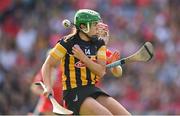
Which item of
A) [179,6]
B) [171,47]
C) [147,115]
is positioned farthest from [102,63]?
[179,6]

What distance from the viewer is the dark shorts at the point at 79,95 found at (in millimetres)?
9227

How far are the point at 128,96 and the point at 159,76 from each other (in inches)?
30.3

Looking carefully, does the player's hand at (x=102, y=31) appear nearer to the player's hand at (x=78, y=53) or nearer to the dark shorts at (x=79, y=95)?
the player's hand at (x=78, y=53)

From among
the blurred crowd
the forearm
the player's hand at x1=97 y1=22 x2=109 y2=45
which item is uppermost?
the player's hand at x1=97 y1=22 x2=109 y2=45

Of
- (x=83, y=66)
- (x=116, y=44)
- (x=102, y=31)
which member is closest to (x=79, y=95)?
(x=83, y=66)

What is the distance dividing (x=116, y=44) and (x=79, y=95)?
7185mm

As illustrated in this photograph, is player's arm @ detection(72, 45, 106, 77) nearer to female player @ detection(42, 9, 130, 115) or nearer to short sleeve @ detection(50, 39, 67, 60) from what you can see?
female player @ detection(42, 9, 130, 115)

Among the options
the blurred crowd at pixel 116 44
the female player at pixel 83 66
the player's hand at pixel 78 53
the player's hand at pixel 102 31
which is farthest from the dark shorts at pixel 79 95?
the blurred crowd at pixel 116 44

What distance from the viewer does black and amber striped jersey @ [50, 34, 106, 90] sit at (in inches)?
366

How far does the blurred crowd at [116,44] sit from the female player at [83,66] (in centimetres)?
585

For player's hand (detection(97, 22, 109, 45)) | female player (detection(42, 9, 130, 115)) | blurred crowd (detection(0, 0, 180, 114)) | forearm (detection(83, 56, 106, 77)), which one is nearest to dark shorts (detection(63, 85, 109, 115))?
female player (detection(42, 9, 130, 115))

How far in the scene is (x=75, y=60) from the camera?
9.31 m

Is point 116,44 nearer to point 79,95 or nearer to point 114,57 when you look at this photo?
point 114,57

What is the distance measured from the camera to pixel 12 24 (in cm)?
1695
